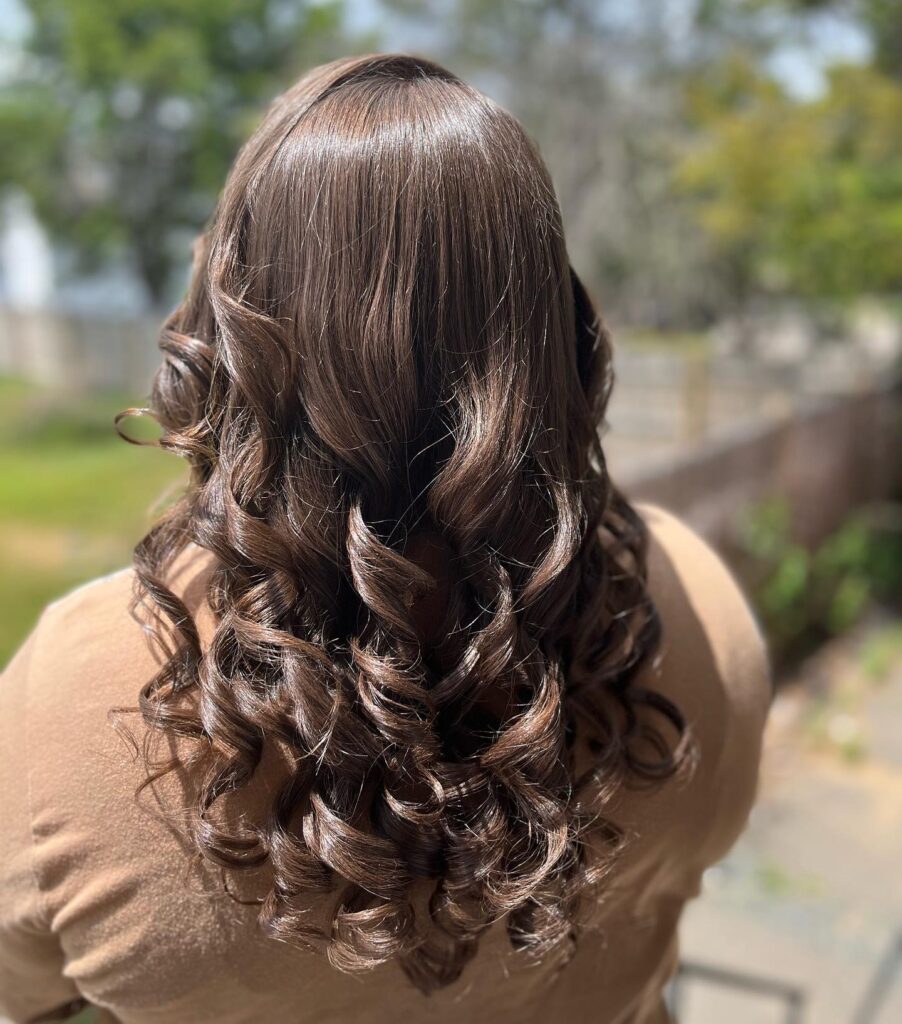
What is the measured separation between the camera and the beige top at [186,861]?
808 mm

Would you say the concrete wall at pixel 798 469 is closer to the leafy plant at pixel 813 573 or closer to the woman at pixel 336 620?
the leafy plant at pixel 813 573

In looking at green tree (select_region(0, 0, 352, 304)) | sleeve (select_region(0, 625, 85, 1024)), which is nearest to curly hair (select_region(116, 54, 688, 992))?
sleeve (select_region(0, 625, 85, 1024))

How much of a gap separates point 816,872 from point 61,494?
296 inches

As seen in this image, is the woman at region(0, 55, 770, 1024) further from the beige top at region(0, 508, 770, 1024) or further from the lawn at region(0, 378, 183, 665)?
the lawn at region(0, 378, 183, 665)

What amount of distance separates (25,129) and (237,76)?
3.55 m

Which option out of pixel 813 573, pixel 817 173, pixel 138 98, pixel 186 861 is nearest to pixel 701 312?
pixel 817 173

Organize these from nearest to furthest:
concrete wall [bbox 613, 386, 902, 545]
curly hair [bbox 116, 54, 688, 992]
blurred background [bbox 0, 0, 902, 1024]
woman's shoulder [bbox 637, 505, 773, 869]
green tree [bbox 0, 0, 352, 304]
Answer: curly hair [bbox 116, 54, 688, 992], woman's shoulder [bbox 637, 505, 773, 869], blurred background [bbox 0, 0, 902, 1024], concrete wall [bbox 613, 386, 902, 545], green tree [bbox 0, 0, 352, 304]

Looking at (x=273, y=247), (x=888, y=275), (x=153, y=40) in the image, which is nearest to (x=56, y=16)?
(x=153, y=40)

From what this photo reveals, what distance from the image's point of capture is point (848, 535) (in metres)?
5.98

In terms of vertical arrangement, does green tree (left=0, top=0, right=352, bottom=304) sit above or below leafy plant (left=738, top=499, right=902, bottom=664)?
above

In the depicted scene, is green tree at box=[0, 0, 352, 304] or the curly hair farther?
green tree at box=[0, 0, 352, 304]

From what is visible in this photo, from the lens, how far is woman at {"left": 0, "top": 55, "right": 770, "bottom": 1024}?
78cm

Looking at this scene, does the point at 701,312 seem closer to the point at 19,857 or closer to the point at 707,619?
the point at 707,619

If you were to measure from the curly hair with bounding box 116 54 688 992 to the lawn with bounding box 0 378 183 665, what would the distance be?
356cm
